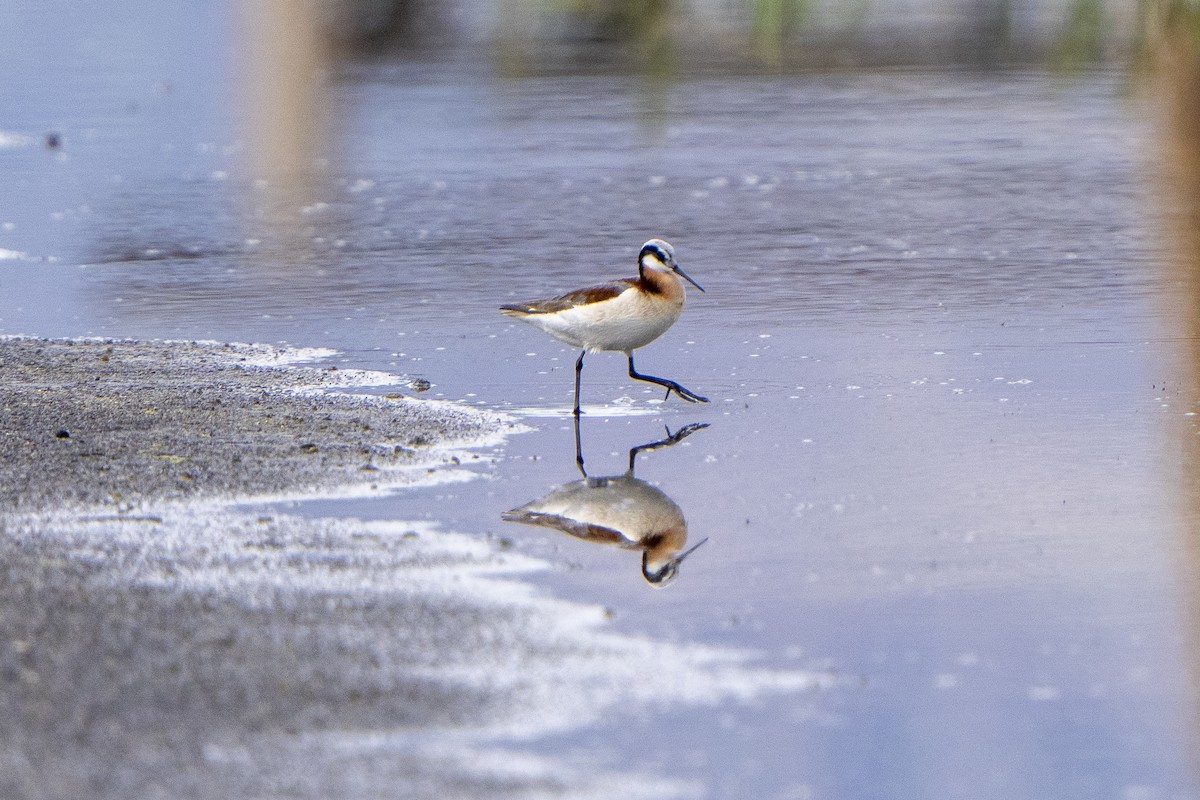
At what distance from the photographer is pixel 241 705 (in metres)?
5.18

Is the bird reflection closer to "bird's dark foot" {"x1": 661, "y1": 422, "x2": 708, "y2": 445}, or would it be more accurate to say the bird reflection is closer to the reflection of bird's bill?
the reflection of bird's bill

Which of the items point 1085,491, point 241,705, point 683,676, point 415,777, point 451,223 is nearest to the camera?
point 415,777

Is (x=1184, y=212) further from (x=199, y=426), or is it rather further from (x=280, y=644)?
A: (x=280, y=644)

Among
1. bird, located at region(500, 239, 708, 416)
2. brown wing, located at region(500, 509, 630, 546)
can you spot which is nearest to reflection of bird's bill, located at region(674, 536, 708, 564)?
brown wing, located at region(500, 509, 630, 546)

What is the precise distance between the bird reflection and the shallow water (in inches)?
3.1

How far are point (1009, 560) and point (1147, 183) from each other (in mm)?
9588

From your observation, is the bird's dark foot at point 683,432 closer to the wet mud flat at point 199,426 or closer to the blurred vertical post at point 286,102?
the wet mud flat at point 199,426

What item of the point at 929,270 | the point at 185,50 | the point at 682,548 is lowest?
the point at 185,50

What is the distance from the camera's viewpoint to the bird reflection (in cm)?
679

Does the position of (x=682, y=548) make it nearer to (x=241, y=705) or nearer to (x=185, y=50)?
(x=241, y=705)

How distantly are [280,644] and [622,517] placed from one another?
1953 mm

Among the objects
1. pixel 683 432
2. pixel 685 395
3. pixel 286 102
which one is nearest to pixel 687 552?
pixel 683 432

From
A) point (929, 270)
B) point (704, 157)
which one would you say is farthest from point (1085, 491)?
point (704, 157)

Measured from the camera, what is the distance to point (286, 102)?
70.9ft
